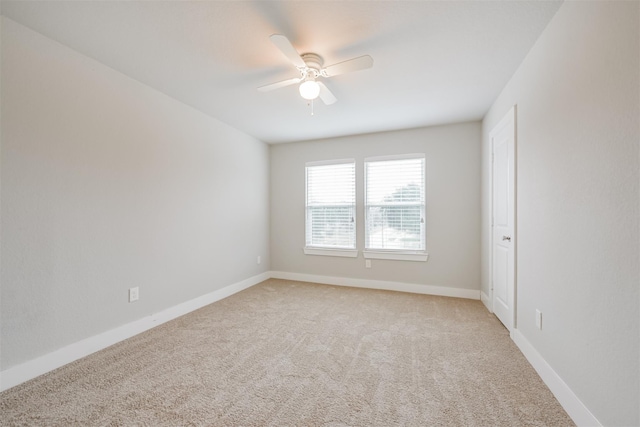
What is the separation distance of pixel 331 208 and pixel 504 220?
253 cm

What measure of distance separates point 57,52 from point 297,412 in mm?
3106

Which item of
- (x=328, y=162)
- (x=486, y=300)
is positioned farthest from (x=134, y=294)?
(x=486, y=300)

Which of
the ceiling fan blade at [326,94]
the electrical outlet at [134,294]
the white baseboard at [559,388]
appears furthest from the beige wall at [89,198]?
the white baseboard at [559,388]

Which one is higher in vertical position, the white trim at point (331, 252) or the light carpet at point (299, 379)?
the white trim at point (331, 252)

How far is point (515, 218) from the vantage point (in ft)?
8.26

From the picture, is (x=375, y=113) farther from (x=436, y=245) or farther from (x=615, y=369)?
(x=615, y=369)

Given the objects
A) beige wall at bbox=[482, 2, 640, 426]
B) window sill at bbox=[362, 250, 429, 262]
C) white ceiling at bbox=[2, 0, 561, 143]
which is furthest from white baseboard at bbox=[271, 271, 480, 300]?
white ceiling at bbox=[2, 0, 561, 143]

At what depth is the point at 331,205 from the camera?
470cm

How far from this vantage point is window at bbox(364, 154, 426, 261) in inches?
163

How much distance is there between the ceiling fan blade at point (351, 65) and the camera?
1958 millimetres

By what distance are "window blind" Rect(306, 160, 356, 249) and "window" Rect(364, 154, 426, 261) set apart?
0.95ft

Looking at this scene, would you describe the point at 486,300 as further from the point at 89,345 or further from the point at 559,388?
the point at 89,345

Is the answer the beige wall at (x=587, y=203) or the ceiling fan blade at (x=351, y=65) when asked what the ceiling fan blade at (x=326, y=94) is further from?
the beige wall at (x=587, y=203)

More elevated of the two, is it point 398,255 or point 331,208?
point 331,208
